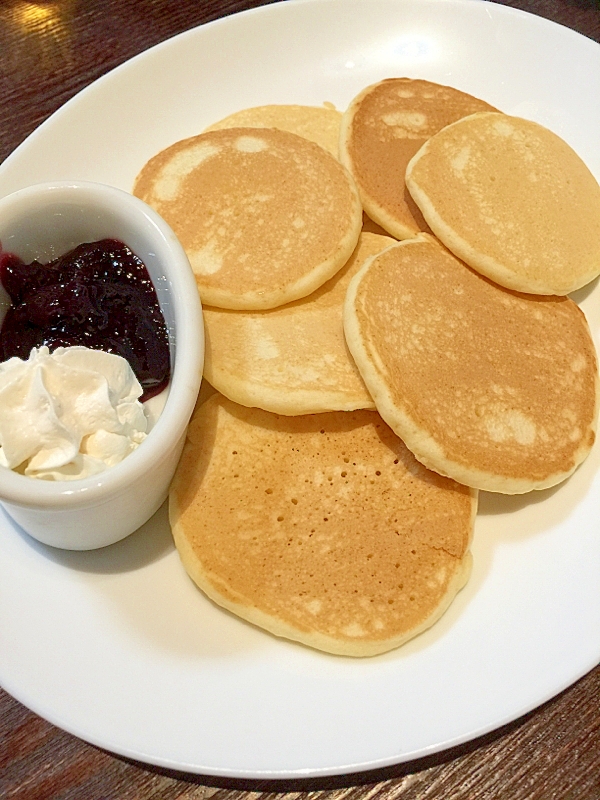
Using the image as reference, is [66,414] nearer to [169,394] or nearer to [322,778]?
[169,394]

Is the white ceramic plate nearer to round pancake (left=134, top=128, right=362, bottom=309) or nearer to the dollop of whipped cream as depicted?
the dollop of whipped cream

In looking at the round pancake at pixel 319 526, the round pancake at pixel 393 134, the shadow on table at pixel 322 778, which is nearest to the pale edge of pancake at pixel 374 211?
the round pancake at pixel 393 134

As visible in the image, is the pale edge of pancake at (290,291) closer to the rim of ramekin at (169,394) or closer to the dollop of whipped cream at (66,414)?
the rim of ramekin at (169,394)

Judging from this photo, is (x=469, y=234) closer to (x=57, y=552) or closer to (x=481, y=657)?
(x=481, y=657)

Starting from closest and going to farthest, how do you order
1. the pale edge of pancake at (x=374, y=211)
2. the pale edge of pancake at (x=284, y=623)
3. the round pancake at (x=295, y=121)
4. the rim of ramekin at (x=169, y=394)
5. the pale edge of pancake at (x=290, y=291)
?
1. the rim of ramekin at (x=169, y=394)
2. the pale edge of pancake at (x=284, y=623)
3. the pale edge of pancake at (x=290, y=291)
4. the pale edge of pancake at (x=374, y=211)
5. the round pancake at (x=295, y=121)

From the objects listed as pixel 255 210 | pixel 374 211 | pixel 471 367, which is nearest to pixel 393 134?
pixel 374 211

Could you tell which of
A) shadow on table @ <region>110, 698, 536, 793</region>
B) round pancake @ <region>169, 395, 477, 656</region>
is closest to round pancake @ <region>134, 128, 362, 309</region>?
round pancake @ <region>169, 395, 477, 656</region>
